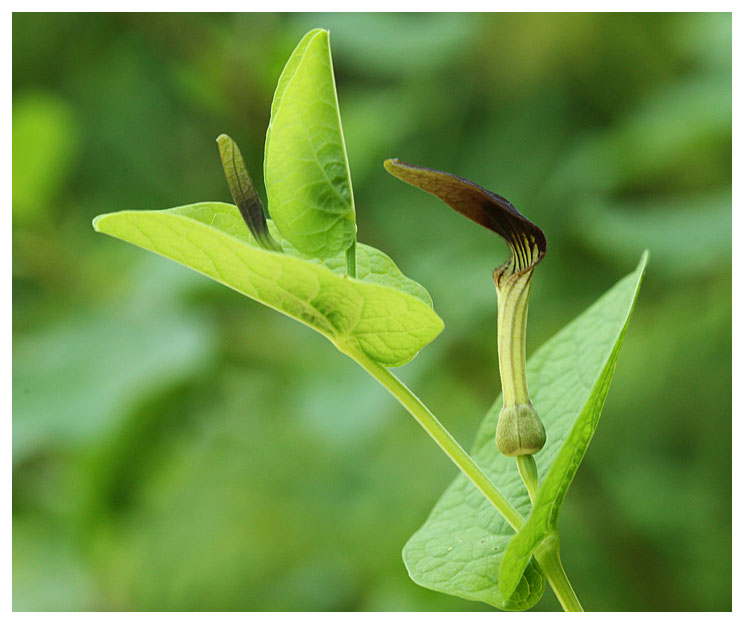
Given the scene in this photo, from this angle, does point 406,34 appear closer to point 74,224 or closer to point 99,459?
point 74,224

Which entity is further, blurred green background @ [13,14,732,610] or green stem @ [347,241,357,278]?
blurred green background @ [13,14,732,610]

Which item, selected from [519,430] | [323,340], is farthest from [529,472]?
[323,340]

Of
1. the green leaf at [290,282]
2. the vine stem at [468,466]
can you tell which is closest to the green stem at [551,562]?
the vine stem at [468,466]

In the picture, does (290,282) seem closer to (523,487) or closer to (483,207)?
(483,207)

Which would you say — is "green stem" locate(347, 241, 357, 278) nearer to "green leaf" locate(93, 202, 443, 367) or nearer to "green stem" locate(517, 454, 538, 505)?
"green leaf" locate(93, 202, 443, 367)

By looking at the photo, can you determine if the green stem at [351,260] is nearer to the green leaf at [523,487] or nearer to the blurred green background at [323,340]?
the green leaf at [523,487]

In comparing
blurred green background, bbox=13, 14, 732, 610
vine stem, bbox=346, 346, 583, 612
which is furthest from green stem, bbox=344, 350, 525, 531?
blurred green background, bbox=13, 14, 732, 610

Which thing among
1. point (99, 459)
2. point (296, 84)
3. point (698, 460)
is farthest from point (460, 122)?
point (296, 84)

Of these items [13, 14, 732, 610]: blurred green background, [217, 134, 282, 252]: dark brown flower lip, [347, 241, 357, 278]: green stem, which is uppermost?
[217, 134, 282, 252]: dark brown flower lip
